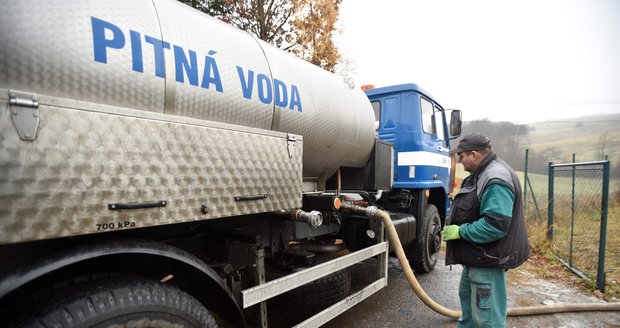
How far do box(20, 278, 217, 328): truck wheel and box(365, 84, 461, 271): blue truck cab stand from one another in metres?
3.40

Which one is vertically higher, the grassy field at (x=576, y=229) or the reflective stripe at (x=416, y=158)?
the reflective stripe at (x=416, y=158)

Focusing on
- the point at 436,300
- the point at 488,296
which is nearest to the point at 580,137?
the point at 436,300

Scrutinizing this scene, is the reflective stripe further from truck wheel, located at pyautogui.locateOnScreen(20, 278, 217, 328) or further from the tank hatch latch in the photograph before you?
truck wheel, located at pyautogui.locateOnScreen(20, 278, 217, 328)

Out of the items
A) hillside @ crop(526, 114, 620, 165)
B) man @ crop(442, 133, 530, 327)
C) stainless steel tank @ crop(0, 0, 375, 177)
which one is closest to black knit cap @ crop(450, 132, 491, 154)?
man @ crop(442, 133, 530, 327)

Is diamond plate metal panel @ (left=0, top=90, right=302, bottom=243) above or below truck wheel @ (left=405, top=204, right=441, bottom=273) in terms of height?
above

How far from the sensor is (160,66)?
5.24 ft

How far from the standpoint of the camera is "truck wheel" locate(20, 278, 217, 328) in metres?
1.15

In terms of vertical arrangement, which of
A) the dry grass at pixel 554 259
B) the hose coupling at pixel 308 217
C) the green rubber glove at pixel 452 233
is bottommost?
the dry grass at pixel 554 259

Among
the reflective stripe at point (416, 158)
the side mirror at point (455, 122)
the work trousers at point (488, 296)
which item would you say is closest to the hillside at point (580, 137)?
the side mirror at point (455, 122)

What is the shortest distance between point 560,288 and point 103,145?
552 centimetres

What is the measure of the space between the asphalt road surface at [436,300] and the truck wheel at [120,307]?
1.93 metres

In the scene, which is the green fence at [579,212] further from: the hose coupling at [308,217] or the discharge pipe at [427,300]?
the hose coupling at [308,217]

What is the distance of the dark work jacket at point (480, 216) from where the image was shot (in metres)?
2.35

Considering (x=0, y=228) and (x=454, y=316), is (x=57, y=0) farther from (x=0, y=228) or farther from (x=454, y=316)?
(x=454, y=316)
